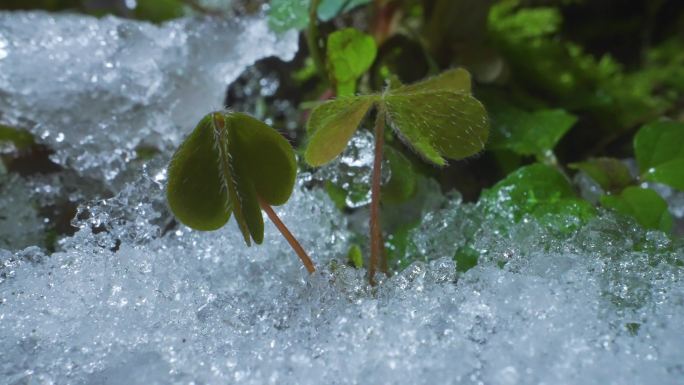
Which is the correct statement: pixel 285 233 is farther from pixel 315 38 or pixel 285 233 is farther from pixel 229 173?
pixel 315 38

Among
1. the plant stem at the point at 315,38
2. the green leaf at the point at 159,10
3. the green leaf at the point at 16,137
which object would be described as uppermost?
the green leaf at the point at 159,10

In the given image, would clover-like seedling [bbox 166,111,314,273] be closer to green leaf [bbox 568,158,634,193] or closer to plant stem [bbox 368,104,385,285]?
plant stem [bbox 368,104,385,285]

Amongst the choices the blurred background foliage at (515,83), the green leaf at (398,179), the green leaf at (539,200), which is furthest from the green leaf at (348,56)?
the green leaf at (539,200)

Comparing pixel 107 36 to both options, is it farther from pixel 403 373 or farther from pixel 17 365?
pixel 403 373

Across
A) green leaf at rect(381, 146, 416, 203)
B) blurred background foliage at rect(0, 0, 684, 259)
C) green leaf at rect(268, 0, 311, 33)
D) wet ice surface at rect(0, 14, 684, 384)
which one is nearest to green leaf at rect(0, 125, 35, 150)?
blurred background foliage at rect(0, 0, 684, 259)

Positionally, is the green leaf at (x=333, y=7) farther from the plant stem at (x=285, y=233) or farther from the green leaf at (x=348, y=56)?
the plant stem at (x=285, y=233)

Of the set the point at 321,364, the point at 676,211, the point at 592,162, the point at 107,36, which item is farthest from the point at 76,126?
the point at 676,211

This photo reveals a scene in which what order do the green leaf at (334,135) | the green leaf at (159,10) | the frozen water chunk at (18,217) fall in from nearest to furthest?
the green leaf at (334,135) → the frozen water chunk at (18,217) → the green leaf at (159,10)

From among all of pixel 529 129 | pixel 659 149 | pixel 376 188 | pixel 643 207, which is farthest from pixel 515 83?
pixel 376 188
